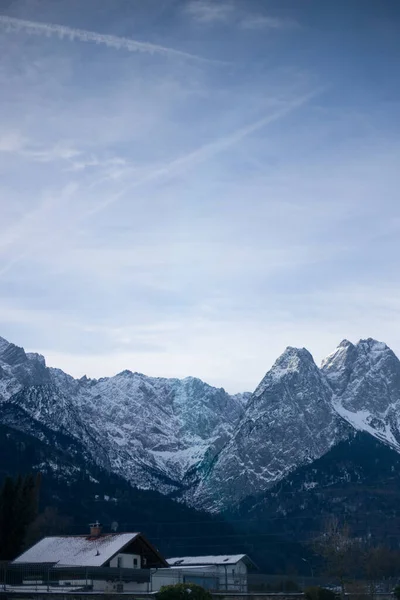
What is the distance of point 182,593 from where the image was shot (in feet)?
198

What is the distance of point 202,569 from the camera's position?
12025cm

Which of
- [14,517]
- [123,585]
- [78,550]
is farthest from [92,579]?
[14,517]

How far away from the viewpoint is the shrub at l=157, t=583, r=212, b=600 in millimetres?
59906

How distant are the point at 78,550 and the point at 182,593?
101 ft

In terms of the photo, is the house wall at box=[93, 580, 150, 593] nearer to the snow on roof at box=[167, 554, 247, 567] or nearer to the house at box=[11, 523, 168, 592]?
the house at box=[11, 523, 168, 592]

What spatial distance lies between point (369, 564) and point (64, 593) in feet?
273

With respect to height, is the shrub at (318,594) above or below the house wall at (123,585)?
below

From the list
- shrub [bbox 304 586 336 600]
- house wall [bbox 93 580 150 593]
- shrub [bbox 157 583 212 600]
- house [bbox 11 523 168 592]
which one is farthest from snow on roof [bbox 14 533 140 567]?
shrub [bbox 157 583 212 600]

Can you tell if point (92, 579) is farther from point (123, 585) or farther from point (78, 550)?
point (78, 550)

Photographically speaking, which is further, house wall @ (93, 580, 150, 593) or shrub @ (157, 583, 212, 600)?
house wall @ (93, 580, 150, 593)

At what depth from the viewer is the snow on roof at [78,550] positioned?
85.2 m

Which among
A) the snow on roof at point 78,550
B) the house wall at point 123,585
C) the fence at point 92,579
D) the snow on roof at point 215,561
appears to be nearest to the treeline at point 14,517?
the snow on roof at point 78,550

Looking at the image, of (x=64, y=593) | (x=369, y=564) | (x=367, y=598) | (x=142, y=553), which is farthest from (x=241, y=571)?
(x=64, y=593)

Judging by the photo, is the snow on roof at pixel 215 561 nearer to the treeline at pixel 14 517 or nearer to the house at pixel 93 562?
the house at pixel 93 562
